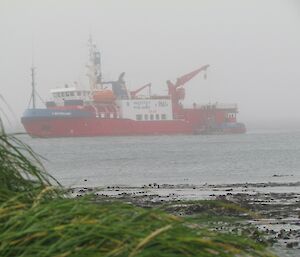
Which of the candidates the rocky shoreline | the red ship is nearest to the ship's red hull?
the red ship

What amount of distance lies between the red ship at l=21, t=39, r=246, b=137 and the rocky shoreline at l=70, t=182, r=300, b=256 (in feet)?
187

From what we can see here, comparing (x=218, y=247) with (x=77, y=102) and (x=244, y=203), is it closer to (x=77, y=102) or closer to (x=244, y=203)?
(x=244, y=203)

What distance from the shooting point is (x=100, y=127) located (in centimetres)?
9306

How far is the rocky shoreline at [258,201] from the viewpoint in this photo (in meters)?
13.2

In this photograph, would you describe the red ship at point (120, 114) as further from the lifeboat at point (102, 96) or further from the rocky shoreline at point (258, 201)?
the rocky shoreline at point (258, 201)

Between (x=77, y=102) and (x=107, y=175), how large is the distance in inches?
1849

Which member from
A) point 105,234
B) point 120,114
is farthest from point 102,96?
point 105,234

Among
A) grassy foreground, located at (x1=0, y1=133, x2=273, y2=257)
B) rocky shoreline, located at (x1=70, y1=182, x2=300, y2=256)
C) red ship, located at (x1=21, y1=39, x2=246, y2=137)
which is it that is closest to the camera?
grassy foreground, located at (x1=0, y1=133, x2=273, y2=257)

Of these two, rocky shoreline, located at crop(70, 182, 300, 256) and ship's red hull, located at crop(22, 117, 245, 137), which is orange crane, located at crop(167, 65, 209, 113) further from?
rocky shoreline, located at crop(70, 182, 300, 256)

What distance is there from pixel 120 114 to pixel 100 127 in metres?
4.46

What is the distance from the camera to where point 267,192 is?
29.4m

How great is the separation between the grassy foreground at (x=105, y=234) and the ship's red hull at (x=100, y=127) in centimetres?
8305

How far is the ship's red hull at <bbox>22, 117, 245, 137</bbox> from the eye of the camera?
3553 inches

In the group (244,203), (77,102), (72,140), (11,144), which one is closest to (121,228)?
(11,144)
